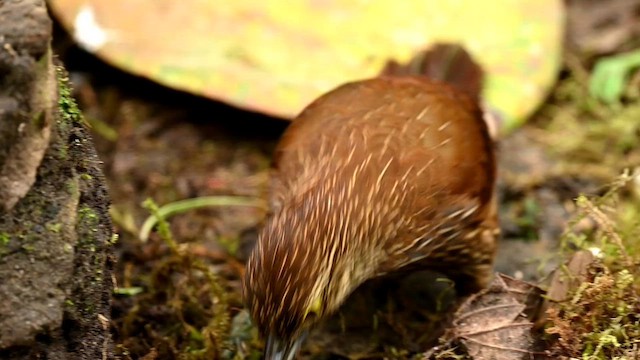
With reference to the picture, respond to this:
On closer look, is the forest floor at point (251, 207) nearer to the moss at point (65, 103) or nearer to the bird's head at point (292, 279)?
the bird's head at point (292, 279)

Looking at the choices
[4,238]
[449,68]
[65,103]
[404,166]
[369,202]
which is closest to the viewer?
[4,238]

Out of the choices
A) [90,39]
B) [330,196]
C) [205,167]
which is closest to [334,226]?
[330,196]

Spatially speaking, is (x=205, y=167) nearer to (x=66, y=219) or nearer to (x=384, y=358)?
(x=384, y=358)

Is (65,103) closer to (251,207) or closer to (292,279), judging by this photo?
(292,279)

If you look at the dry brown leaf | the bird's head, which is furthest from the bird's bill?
the dry brown leaf

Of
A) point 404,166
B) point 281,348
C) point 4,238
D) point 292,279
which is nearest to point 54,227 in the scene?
point 4,238

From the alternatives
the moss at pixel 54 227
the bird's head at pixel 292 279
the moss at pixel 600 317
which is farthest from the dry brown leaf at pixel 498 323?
the moss at pixel 54 227
